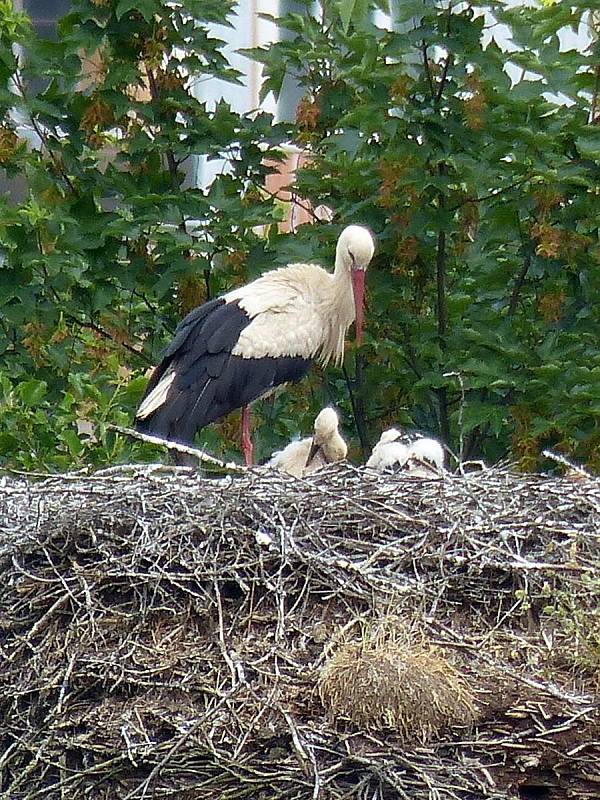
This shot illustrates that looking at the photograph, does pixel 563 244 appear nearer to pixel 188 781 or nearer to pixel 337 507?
pixel 337 507

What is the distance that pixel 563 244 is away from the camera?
6.05 meters

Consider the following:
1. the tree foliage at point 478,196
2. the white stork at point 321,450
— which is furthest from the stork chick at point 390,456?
the tree foliage at point 478,196

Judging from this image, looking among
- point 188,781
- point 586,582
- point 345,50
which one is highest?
point 345,50

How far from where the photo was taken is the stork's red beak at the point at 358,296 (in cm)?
630

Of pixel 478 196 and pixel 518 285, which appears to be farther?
pixel 518 285

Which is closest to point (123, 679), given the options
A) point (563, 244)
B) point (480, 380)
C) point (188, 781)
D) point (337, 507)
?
point (188, 781)

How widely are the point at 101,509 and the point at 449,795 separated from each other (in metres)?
1.16

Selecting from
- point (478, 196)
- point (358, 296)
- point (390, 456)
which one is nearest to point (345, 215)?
point (358, 296)

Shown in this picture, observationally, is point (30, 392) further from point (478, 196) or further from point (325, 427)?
point (478, 196)

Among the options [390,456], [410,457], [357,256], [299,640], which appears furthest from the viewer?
[357,256]

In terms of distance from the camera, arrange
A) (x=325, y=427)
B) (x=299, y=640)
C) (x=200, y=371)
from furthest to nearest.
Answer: (x=200, y=371)
(x=325, y=427)
(x=299, y=640)

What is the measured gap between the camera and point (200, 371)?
19.9ft

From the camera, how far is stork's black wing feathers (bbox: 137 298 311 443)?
6.01 meters

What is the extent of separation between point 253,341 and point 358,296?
0.46 metres
